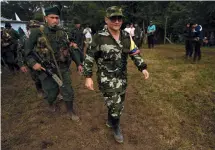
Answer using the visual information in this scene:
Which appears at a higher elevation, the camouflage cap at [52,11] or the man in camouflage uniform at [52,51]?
the camouflage cap at [52,11]

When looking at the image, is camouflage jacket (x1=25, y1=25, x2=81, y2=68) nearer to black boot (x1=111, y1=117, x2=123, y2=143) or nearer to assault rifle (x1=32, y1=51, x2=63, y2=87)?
assault rifle (x1=32, y1=51, x2=63, y2=87)

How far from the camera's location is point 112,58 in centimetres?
323

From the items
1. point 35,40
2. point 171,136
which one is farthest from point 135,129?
point 35,40

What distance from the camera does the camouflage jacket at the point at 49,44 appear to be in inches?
157

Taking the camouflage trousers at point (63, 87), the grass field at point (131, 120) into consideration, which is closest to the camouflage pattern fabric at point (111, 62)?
the grass field at point (131, 120)

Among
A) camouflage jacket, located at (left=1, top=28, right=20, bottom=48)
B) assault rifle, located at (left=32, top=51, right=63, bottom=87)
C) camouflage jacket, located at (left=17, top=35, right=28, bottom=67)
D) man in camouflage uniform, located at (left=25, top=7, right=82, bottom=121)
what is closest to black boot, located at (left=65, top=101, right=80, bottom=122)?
man in camouflage uniform, located at (left=25, top=7, right=82, bottom=121)

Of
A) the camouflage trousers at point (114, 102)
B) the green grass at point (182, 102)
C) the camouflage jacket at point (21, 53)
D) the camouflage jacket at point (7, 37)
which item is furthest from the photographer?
the camouflage jacket at point (7, 37)

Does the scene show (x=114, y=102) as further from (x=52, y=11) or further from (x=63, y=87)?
(x=52, y=11)

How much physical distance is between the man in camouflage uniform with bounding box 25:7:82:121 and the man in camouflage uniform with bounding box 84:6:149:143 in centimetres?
102

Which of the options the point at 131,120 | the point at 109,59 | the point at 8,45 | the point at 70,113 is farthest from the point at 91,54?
the point at 8,45

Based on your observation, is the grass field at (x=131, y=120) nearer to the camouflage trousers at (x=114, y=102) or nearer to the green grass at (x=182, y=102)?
the green grass at (x=182, y=102)

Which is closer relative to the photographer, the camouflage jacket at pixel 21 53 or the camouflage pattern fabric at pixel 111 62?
the camouflage pattern fabric at pixel 111 62

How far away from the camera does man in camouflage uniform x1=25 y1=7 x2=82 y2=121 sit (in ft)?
13.0

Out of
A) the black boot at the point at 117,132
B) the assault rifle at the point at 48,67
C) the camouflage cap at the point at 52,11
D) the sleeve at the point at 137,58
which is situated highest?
the camouflage cap at the point at 52,11
